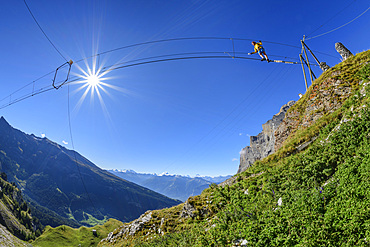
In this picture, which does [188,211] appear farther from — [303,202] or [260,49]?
[260,49]

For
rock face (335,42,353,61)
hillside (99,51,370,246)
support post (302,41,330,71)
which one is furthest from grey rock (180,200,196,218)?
rock face (335,42,353,61)

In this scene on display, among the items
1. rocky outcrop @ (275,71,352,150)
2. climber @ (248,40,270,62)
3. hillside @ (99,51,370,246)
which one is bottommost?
hillside @ (99,51,370,246)

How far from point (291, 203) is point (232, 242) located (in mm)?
4182

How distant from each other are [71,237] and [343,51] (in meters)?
176

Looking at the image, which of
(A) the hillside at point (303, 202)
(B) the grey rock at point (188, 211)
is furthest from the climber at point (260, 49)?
(B) the grey rock at point (188, 211)

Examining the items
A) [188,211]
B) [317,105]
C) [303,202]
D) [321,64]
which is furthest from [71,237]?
[321,64]

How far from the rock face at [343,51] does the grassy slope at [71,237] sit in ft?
440

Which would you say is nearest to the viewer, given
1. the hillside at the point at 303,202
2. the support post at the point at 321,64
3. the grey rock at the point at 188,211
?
the hillside at the point at 303,202

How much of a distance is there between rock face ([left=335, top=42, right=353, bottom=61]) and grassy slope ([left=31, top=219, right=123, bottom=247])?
134037mm

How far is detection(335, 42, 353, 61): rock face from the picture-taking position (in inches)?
1432

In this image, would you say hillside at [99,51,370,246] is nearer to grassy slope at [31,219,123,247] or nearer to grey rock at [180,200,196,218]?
grey rock at [180,200,196,218]

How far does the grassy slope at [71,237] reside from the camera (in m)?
120

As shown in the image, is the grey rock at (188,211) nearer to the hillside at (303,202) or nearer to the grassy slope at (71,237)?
the hillside at (303,202)

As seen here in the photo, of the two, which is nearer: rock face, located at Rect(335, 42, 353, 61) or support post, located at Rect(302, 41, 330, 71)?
rock face, located at Rect(335, 42, 353, 61)
